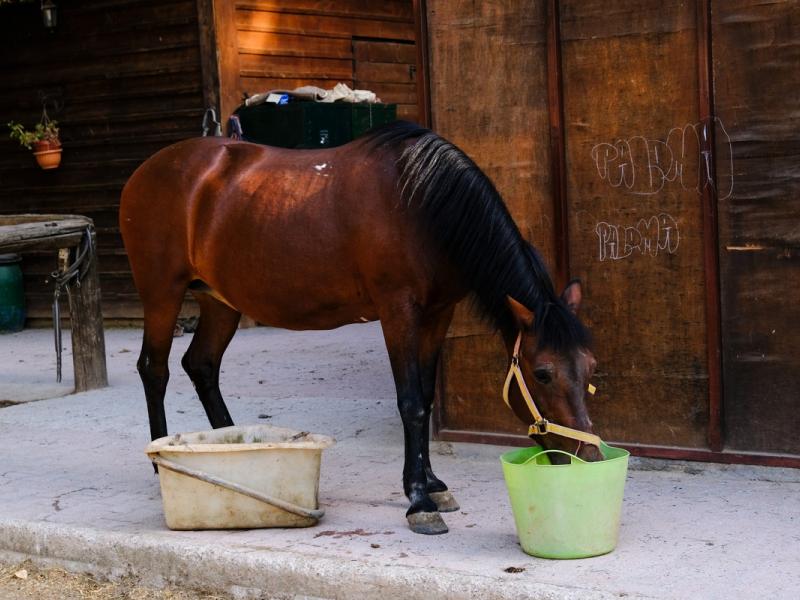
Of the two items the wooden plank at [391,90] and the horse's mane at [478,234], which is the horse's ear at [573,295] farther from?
the wooden plank at [391,90]

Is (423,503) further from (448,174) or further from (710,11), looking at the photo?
(710,11)

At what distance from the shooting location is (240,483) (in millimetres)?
4527

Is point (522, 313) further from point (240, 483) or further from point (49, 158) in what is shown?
point (49, 158)

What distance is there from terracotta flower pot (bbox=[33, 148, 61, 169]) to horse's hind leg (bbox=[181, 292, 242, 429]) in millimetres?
6683

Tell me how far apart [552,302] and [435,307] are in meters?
0.73

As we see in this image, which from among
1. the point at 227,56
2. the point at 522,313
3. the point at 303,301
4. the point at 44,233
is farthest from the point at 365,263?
the point at 227,56

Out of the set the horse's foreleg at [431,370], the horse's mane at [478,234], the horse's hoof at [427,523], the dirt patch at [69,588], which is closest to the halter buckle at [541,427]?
the horse's mane at [478,234]

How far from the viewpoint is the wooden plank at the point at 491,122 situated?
5500 millimetres

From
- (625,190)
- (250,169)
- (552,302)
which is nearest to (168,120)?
(250,169)

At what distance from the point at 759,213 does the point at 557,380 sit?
60.1 inches

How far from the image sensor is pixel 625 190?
5266 mm

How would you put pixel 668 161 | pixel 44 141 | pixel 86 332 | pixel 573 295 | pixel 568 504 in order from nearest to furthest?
pixel 568 504 → pixel 573 295 → pixel 668 161 → pixel 86 332 → pixel 44 141

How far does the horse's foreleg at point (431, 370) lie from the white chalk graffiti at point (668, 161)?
3.67 feet

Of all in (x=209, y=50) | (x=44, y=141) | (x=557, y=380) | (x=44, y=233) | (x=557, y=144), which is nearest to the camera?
(x=557, y=380)
